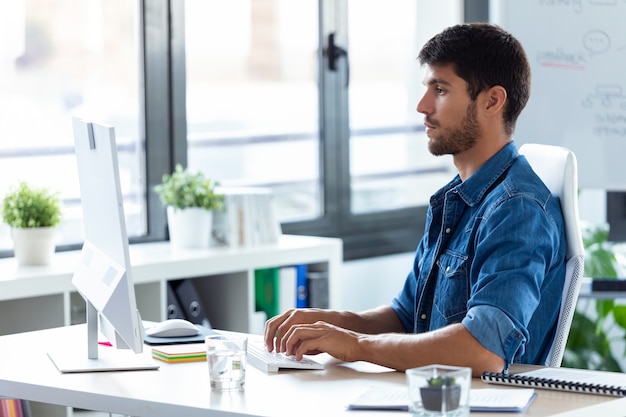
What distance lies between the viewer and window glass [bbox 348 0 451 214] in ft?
15.4

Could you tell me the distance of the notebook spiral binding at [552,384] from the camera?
5.97 feet

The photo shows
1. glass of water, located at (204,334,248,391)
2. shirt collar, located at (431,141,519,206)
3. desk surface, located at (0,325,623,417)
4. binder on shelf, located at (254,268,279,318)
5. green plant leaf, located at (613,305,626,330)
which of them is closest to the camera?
desk surface, located at (0,325,623,417)

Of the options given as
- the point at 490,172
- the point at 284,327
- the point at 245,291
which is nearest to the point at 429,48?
the point at 490,172

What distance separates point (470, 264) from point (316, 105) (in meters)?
2.44

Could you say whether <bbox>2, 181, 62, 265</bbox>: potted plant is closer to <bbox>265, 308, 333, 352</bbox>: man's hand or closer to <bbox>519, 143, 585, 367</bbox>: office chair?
<bbox>265, 308, 333, 352</bbox>: man's hand

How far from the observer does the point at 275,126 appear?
4418 mm

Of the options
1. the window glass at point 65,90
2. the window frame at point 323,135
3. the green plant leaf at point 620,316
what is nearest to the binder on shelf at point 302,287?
the window frame at point 323,135

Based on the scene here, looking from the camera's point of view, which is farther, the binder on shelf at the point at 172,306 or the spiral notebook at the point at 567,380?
the binder on shelf at the point at 172,306

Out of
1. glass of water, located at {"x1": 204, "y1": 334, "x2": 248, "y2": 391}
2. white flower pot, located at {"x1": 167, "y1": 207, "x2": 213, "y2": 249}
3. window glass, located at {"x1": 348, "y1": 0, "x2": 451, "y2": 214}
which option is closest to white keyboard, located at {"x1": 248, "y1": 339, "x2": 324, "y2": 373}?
glass of water, located at {"x1": 204, "y1": 334, "x2": 248, "y2": 391}

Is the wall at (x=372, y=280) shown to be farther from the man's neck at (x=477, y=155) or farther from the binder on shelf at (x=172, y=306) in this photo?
the man's neck at (x=477, y=155)

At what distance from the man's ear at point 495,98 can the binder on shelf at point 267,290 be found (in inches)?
65.9

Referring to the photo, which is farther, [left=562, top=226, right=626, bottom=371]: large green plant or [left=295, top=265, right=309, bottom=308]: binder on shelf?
[left=562, top=226, right=626, bottom=371]: large green plant

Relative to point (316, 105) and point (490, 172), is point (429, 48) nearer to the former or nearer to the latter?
point (490, 172)

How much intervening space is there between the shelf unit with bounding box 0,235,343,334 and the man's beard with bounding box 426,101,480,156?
131 cm
